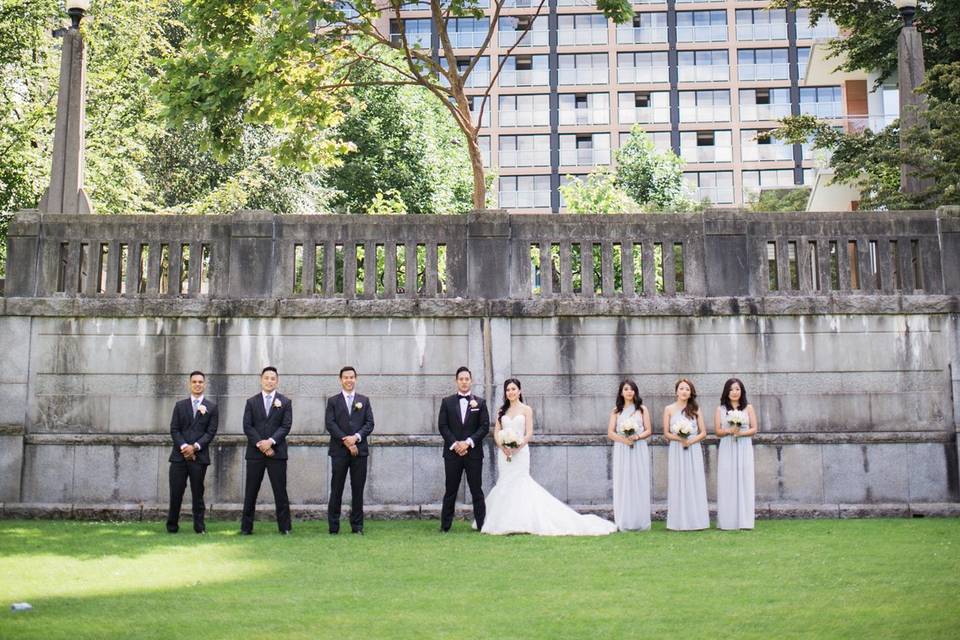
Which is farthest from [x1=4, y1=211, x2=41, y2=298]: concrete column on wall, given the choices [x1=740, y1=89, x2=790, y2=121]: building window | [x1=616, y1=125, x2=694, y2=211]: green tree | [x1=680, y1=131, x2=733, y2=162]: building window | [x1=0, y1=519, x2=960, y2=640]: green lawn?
[x1=740, y1=89, x2=790, y2=121]: building window

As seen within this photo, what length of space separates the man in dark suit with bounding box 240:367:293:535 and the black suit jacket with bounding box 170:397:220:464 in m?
0.48

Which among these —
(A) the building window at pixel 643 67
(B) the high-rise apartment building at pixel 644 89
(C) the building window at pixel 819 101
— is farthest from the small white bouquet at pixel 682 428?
(C) the building window at pixel 819 101

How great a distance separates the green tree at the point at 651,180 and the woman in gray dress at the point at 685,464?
27.8 m

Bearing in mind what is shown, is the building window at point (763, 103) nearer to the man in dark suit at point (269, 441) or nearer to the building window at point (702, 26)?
the building window at point (702, 26)

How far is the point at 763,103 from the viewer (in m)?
58.5

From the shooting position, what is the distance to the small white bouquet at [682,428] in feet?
41.5

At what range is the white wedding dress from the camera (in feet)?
40.0

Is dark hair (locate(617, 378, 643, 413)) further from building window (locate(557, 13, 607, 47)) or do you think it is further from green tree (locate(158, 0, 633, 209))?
building window (locate(557, 13, 607, 47))

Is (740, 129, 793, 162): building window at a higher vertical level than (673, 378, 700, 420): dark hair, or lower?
higher

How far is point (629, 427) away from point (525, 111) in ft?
159

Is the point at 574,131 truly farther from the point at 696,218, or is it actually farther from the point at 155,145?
the point at 696,218

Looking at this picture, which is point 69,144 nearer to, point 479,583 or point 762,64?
point 479,583

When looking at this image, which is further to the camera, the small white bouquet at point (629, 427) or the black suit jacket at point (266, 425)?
the small white bouquet at point (629, 427)

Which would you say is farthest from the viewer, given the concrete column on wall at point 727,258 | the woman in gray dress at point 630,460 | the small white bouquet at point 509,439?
the concrete column on wall at point 727,258
